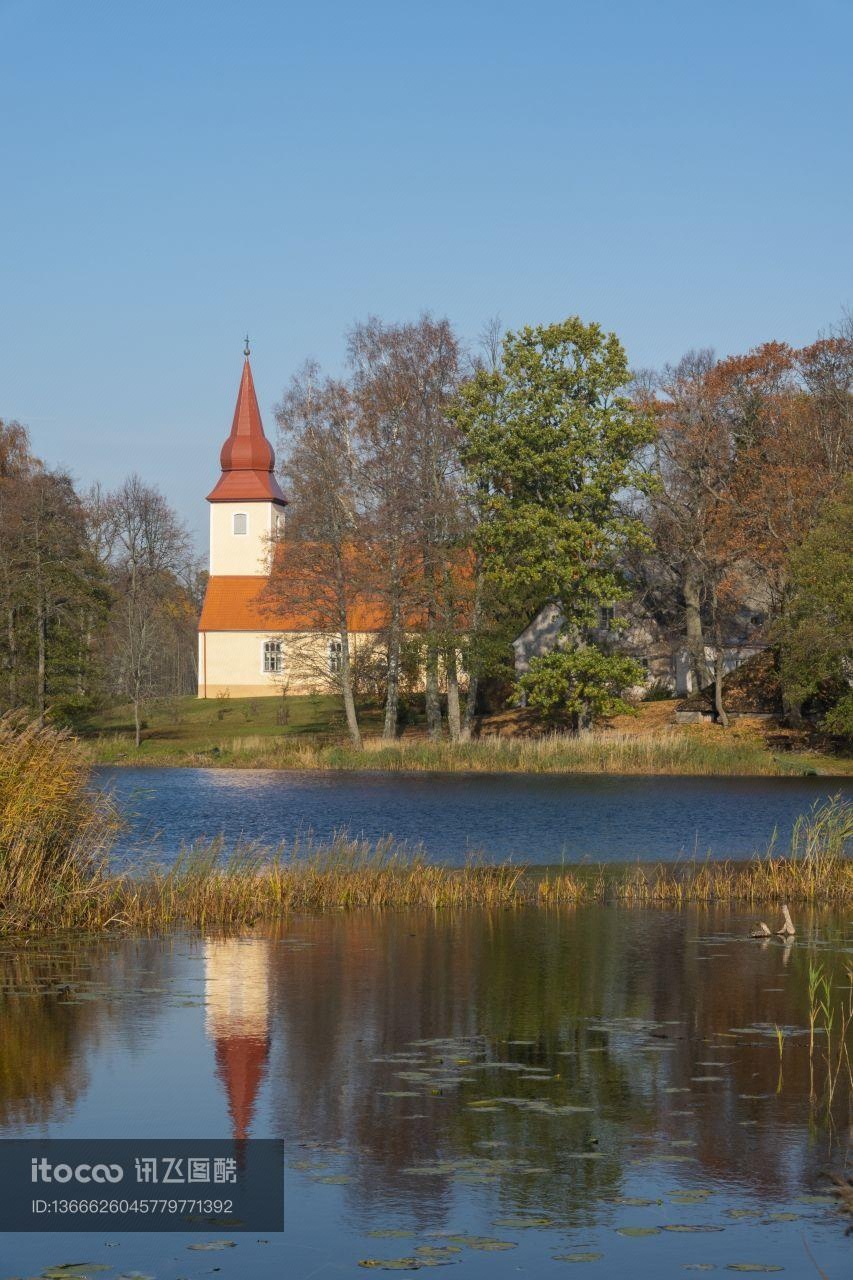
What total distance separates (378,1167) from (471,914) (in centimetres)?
1073

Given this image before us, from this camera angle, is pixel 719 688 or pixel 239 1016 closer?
pixel 239 1016

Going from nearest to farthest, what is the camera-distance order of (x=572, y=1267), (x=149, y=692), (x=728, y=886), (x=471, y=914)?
(x=572, y=1267)
(x=471, y=914)
(x=728, y=886)
(x=149, y=692)

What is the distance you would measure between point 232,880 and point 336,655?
41181 mm

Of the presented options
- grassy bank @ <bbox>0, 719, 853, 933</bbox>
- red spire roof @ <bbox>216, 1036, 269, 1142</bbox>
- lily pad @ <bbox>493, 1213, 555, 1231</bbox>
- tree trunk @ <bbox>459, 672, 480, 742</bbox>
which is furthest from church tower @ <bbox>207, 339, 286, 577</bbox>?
lily pad @ <bbox>493, 1213, 555, 1231</bbox>

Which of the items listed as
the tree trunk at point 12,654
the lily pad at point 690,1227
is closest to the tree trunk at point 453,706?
the tree trunk at point 12,654

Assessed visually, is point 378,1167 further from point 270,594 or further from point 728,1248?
point 270,594

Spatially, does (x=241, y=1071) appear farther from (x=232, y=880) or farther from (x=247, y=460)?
(x=247, y=460)

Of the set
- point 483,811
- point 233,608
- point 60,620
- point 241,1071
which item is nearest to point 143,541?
point 233,608

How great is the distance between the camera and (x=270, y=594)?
2186 inches

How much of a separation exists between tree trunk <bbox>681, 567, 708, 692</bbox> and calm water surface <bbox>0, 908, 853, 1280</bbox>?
45766mm

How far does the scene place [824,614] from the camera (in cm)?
4903

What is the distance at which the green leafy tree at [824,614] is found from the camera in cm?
4728

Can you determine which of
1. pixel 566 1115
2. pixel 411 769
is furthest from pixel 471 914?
pixel 411 769

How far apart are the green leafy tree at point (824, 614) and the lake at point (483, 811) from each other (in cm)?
423
